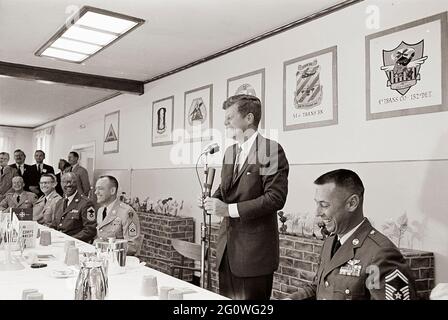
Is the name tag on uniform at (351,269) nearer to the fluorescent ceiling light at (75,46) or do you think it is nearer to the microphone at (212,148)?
the microphone at (212,148)

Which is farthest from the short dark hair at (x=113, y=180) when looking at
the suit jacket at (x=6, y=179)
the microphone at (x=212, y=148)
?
the microphone at (x=212, y=148)

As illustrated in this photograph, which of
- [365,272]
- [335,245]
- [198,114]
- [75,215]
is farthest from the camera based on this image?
[75,215]

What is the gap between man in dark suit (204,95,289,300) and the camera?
129 cm

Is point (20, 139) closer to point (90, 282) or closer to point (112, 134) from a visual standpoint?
point (112, 134)

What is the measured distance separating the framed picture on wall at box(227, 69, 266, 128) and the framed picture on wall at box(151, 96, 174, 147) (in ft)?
0.89

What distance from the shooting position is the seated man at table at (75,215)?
5.92 feet

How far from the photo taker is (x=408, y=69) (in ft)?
3.65

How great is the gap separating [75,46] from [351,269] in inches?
52.3

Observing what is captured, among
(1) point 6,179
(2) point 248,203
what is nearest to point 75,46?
(1) point 6,179

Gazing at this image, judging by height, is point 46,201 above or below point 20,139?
below

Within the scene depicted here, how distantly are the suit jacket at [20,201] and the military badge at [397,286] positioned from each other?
1340 mm

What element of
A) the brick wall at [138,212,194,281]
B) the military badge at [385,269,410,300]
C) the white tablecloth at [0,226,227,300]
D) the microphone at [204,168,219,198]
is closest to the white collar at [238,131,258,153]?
the microphone at [204,168,219,198]

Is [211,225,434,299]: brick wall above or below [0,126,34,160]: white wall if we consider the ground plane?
below

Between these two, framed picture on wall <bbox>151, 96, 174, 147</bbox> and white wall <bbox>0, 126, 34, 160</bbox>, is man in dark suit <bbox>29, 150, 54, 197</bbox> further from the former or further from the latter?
framed picture on wall <bbox>151, 96, 174, 147</bbox>
